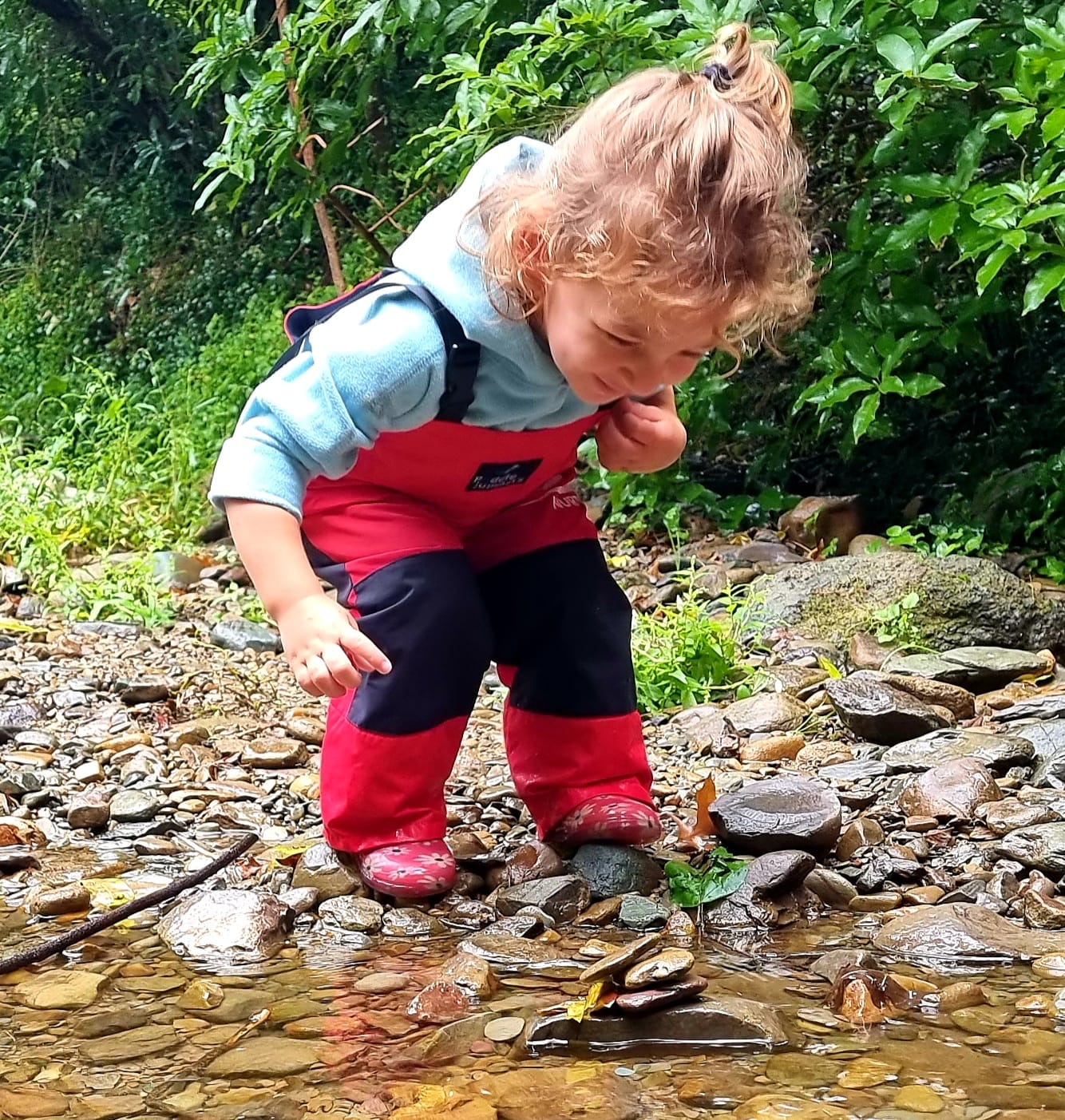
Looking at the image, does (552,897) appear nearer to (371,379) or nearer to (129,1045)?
(129,1045)

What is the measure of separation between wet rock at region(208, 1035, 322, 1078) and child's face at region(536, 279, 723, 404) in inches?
35.7

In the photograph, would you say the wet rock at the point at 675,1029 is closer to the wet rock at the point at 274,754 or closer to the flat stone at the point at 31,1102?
the flat stone at the point at 31,1102

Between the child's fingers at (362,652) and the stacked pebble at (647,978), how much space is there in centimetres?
46

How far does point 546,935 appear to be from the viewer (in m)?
1.83

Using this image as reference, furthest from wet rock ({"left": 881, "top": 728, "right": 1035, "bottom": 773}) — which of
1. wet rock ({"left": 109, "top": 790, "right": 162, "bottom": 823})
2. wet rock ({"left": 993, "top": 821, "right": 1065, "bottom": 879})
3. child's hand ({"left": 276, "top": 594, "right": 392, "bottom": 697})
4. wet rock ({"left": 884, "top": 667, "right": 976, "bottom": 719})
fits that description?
wet rock ({"left": 109, "top": 790, "right": 162, "bottom": 823})

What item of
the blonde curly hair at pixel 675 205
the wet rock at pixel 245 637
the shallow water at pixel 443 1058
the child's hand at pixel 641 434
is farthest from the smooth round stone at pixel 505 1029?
the wet rock at pixel 245 637

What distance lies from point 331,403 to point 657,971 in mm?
869

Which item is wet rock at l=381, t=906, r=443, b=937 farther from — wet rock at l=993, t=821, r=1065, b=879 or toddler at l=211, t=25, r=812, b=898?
wet rock at l=993, t=821, r=1065, b=879

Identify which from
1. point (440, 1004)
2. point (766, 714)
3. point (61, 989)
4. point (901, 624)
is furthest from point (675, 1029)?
point (901, 624)

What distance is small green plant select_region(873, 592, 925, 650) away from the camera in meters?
3.37

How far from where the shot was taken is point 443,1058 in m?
1.40

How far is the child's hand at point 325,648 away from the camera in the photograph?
170cm

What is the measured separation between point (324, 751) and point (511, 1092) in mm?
875

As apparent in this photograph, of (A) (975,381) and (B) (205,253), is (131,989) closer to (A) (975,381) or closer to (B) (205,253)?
(A) (975,381)
